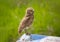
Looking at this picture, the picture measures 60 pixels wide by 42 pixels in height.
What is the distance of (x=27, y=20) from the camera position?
5.26 feet

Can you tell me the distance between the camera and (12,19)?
1645 millimetres

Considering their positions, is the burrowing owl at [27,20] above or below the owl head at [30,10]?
below

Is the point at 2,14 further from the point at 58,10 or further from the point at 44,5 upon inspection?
the point at 58,10

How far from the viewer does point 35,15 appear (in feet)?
5.25

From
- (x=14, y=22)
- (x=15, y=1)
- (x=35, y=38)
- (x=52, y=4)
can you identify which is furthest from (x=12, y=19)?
(x=52, y=4)

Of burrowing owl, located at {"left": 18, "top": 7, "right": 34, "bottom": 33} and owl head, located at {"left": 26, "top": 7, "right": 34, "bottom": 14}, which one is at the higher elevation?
owl head, located at {"left": 26, "top": 7, "right": 34, "bottom": 14}

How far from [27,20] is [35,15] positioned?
3.5 inches

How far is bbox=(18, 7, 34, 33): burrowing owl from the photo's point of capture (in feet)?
5.24

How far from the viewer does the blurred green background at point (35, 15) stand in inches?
62.1

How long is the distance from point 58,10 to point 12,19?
45 centimetres

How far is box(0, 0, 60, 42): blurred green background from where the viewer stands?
1.58 m

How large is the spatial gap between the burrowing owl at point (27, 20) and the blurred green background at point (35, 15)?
33mm

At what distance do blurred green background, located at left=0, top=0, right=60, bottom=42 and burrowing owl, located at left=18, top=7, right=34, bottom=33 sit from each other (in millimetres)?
33

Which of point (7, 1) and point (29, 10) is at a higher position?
point (7, 1)
